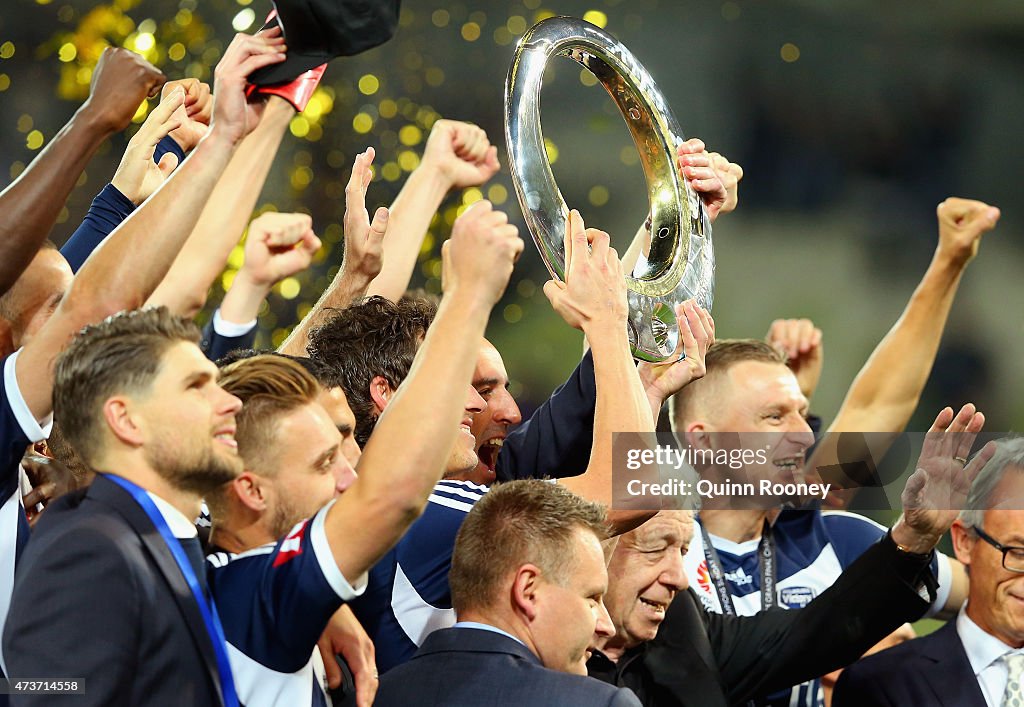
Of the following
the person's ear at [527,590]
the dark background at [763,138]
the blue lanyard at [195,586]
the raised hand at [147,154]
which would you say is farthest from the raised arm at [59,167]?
the dark background at [763,138]

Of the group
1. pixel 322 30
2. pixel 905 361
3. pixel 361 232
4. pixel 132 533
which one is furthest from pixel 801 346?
pixel 132 533

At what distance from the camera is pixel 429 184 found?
8.39 ft

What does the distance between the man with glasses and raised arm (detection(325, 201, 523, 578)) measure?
126 cm

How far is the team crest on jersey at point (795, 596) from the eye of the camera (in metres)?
2.68

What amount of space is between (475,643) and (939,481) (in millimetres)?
903

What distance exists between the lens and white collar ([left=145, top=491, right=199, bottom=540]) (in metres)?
1.51

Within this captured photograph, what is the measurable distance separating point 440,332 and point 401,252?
1273 millimetres

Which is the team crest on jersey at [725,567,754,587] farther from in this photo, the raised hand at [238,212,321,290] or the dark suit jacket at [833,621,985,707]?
the raised hand at [238,212,321,290]

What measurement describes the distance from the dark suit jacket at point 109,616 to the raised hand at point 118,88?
0.62 m

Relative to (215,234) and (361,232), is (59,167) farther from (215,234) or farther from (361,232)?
(361,232)

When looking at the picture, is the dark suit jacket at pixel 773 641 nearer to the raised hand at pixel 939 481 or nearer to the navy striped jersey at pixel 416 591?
the raised hand at pixel 939 481

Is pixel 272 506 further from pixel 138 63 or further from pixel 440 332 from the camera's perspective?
pixel 138 63

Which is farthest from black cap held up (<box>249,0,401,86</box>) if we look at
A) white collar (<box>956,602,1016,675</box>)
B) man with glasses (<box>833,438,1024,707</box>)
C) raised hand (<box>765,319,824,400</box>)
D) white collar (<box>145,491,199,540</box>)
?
raised hand (<box>765,319,824,400</box>)

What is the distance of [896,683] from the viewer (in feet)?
7.77
